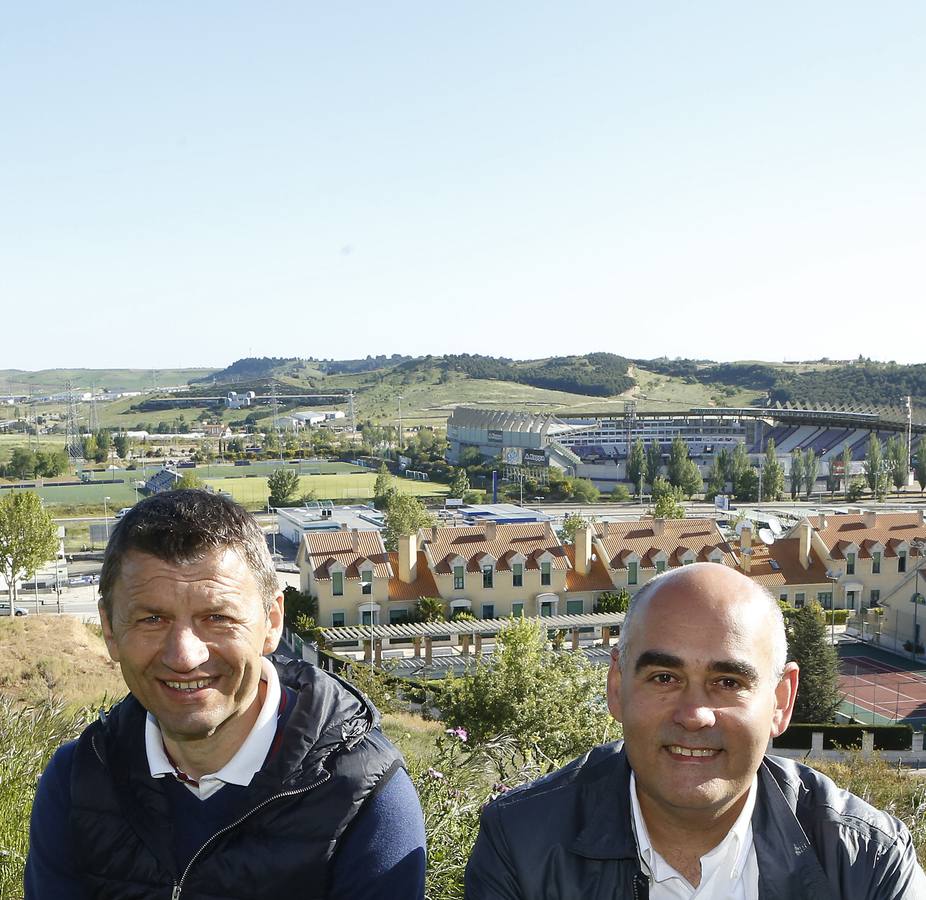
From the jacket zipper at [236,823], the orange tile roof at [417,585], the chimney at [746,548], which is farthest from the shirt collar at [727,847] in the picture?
the chimney at [746,548]

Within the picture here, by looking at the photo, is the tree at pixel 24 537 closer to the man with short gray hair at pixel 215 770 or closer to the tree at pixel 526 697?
the tree at pixel 526 697

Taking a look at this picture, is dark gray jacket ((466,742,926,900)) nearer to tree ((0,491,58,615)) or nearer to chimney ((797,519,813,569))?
chimney ((797,519,813,569))

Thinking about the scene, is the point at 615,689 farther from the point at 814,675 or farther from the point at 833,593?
the point at 833,593

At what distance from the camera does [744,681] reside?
2074 millimetres

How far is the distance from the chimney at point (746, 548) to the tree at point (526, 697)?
15065mm

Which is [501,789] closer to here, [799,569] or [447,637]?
[447,637]

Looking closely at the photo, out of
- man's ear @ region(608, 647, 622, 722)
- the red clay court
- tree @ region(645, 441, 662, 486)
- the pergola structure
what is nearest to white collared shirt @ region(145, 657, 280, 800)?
man's ear @ region(608, 647, 622, 722)

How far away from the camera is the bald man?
2.06m

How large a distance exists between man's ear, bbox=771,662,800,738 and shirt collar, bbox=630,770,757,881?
0.14 m

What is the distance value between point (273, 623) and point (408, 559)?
25598 mm

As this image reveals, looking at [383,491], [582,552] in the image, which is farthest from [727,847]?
[383,491]

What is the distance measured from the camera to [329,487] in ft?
219

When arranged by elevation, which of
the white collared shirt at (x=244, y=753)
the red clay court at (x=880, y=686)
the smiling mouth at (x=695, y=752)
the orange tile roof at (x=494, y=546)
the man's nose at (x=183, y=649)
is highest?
the man's nose at (x=183, y=649)

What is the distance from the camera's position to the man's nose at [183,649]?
2.19 meters
